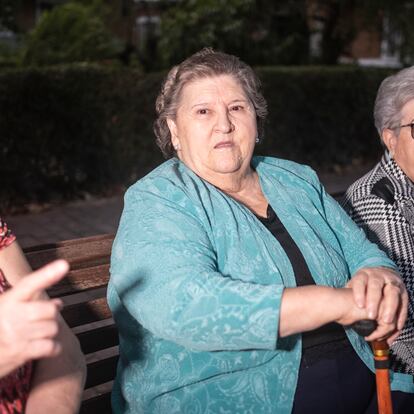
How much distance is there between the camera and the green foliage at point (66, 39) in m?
9.30

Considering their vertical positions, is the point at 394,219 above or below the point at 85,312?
above

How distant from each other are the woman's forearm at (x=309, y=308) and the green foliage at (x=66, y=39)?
316 inches

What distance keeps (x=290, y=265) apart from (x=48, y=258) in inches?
35.1

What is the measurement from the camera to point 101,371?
2.42m

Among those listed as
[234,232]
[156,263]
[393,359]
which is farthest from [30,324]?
[393,359]

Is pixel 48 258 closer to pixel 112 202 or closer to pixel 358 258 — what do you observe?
pixel 358 258

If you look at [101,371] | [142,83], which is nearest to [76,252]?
[101,371]

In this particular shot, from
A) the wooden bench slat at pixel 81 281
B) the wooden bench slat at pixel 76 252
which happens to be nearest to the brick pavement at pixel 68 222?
the wooden bench slat at pixel 76 252

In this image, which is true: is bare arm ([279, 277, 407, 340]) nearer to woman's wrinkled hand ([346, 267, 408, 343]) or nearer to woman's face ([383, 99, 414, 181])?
woman's wrinkled hand ([346, 267, 408, 343])

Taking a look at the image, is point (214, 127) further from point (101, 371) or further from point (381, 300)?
point (101, 371)

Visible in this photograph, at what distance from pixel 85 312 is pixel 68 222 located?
509cm

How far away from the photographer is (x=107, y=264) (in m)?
2.62

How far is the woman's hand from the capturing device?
4.51 feet

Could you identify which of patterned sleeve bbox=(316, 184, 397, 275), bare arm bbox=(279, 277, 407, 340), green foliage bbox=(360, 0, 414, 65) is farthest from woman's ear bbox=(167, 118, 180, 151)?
green foliage bbox=(360, 0, 414, 65)
